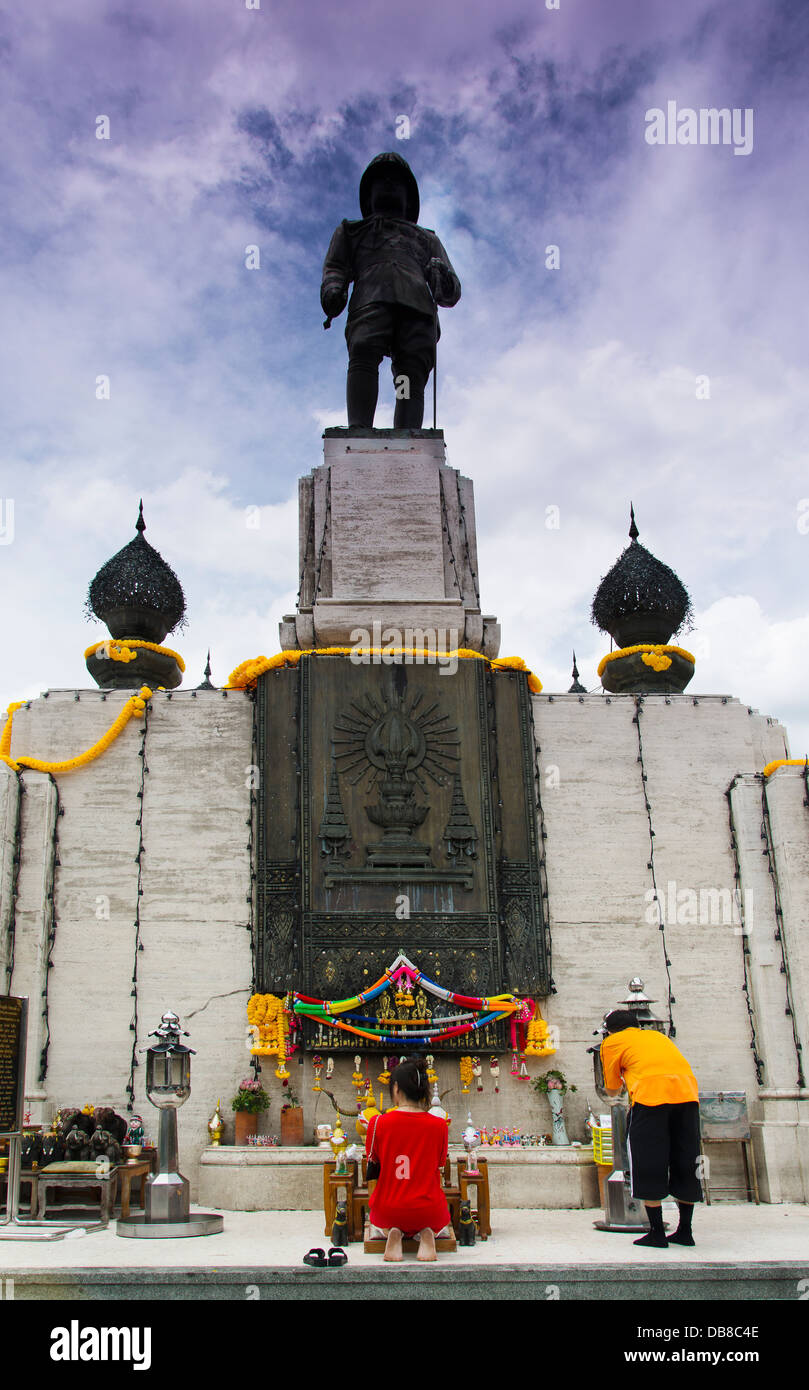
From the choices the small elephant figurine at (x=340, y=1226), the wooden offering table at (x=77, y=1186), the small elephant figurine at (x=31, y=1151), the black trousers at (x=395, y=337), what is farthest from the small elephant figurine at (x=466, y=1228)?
the black trousers at (x=395, y=337)

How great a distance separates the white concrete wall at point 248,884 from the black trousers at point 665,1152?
511 centimetres

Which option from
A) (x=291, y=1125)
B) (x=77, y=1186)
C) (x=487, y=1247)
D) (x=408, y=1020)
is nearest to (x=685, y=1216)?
(x=487, y=1247)

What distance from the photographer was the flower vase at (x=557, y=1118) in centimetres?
1284

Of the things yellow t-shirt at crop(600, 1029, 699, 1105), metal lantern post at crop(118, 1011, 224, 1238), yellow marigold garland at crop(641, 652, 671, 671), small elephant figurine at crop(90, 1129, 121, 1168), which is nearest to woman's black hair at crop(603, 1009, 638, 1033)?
yellow t-shirt at crop(600, 1029, 699, 1105)

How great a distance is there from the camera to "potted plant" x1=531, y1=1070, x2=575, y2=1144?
12902mm

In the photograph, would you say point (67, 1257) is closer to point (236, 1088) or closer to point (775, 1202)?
point (236, 1088)

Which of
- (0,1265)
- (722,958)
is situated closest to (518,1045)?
(722,958)

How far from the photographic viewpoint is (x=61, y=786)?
1453 cm

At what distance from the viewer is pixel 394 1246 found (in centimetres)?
752

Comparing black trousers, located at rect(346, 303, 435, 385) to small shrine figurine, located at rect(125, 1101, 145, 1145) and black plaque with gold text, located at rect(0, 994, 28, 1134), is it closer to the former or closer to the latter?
black plaque with gold text, located at rect(0, 994, 28, 1134)

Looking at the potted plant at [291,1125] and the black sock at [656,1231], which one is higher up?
the potted plant at [291,1125]

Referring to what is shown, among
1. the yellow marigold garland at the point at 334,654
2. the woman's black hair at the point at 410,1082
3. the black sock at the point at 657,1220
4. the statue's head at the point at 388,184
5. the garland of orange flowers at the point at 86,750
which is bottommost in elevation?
the black sock at the point at 657,1220

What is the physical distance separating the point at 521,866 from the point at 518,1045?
7.38 feet

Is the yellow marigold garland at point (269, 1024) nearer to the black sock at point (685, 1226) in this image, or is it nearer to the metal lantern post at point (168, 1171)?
the metal lantern post at point (168, 1171)
